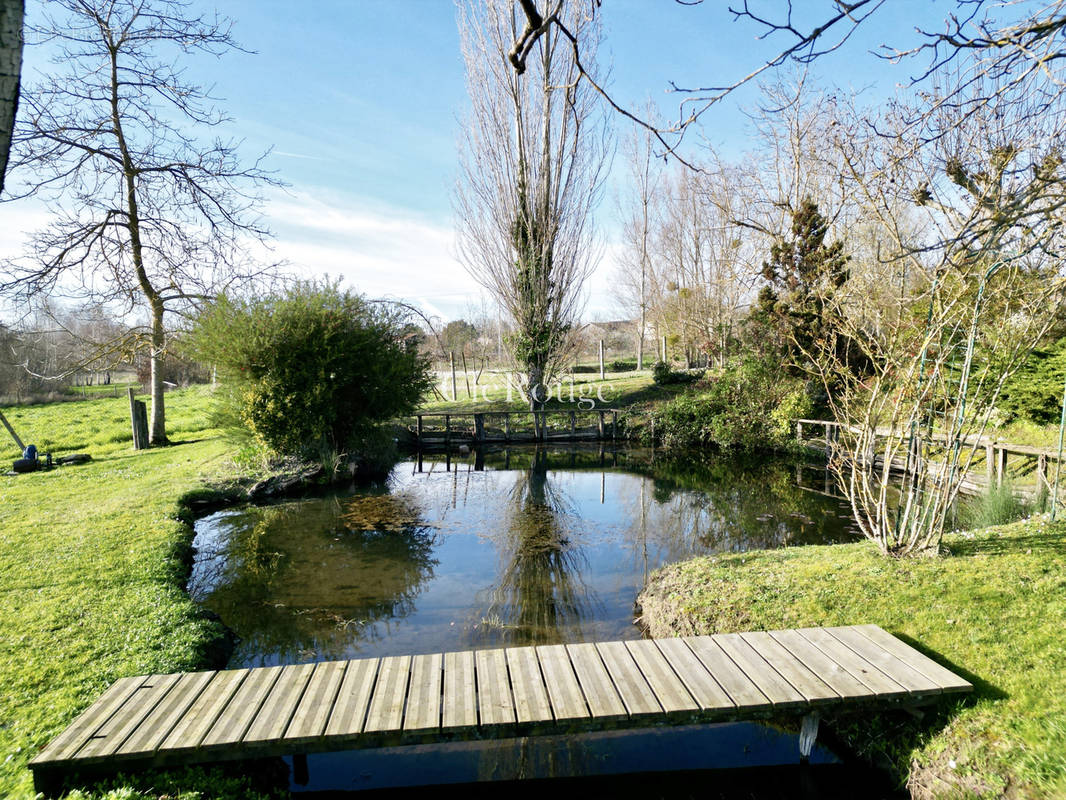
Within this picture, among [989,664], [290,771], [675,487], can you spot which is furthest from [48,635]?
[675,487]

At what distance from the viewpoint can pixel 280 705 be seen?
3.23 meters

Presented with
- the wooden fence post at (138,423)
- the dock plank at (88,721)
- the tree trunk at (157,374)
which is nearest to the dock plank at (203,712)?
the dock plank at (88,721)

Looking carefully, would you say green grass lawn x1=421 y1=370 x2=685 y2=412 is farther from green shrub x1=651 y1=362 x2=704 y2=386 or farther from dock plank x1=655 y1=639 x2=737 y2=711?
dock plank x1=655 y1=639 x2=737 y2=711

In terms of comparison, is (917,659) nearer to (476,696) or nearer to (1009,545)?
(1009,545)

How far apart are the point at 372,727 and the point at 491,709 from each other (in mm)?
613

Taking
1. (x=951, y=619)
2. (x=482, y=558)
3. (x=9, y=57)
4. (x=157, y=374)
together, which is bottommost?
(x=482, y=558)

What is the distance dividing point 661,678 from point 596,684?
39cm

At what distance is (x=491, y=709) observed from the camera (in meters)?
3.19

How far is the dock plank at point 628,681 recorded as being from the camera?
10.4 ft

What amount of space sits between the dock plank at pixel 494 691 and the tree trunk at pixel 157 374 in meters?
12.7

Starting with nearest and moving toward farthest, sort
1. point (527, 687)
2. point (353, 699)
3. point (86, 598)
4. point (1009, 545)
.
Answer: point (353, 699), point (527, 687), point (86, 598), point (1009, 545)

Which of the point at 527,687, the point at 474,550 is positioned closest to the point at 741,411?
the point at 474,550

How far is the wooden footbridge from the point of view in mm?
2943

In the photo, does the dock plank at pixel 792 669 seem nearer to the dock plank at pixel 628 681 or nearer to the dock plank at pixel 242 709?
the dock plank at pixel 628 681
